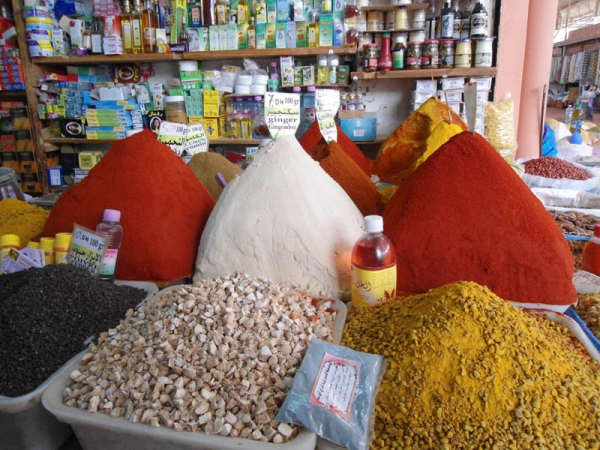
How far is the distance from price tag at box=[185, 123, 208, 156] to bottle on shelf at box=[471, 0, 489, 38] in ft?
6.55

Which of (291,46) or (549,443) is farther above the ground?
(291,46)

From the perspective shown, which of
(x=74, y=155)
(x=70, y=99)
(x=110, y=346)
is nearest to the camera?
(x=110, y=346)

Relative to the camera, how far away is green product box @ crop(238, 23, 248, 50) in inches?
118

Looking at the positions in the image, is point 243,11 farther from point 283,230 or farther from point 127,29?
point 283,230

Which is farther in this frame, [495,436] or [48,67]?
[48,67]

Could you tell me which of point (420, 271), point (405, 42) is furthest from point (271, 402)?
point (405, 42)

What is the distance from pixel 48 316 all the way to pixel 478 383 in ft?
2.37

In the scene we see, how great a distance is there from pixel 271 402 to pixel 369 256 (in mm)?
350

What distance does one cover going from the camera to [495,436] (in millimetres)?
577

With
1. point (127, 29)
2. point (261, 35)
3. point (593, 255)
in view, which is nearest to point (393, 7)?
point (261, 35)

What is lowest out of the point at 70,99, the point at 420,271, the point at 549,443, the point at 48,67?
the point at 549,443

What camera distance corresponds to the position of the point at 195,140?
4.91 feet

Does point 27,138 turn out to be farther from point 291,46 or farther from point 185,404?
point 185,404

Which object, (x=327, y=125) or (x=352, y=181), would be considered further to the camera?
(x=327, y=125)
